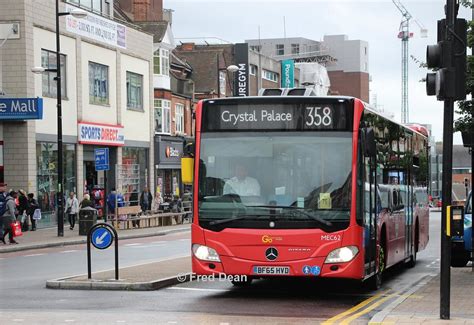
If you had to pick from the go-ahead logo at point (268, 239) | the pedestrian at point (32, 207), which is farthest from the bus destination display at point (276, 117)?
the pedestrian at point (32, 207)

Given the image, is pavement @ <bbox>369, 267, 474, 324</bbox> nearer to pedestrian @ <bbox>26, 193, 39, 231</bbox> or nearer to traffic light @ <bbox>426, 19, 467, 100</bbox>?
traffic light @ <bbox>426, 19, 467, 100</bbox>

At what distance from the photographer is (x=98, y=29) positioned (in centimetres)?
4719

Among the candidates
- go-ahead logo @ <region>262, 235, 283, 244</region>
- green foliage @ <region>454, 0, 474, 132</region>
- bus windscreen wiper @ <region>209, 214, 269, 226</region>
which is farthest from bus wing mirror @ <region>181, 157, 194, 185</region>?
green foliage @ <region>454, 0, 474, 132</region>

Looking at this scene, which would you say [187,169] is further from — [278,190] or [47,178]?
[47,178]

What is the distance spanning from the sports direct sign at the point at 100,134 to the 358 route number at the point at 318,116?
31.2m

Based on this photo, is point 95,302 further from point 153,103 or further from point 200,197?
point 153,103

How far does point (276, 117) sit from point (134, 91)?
3881 centimetres

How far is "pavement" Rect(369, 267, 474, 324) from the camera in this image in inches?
451

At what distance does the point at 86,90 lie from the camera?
45406mm

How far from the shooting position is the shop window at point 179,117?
62.9 m

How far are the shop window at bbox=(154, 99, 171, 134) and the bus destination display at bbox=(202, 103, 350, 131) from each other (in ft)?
147

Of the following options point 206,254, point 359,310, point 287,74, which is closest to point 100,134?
point 206,254

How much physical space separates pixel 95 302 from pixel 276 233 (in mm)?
2874

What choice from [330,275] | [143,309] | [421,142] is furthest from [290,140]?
[421,142]
